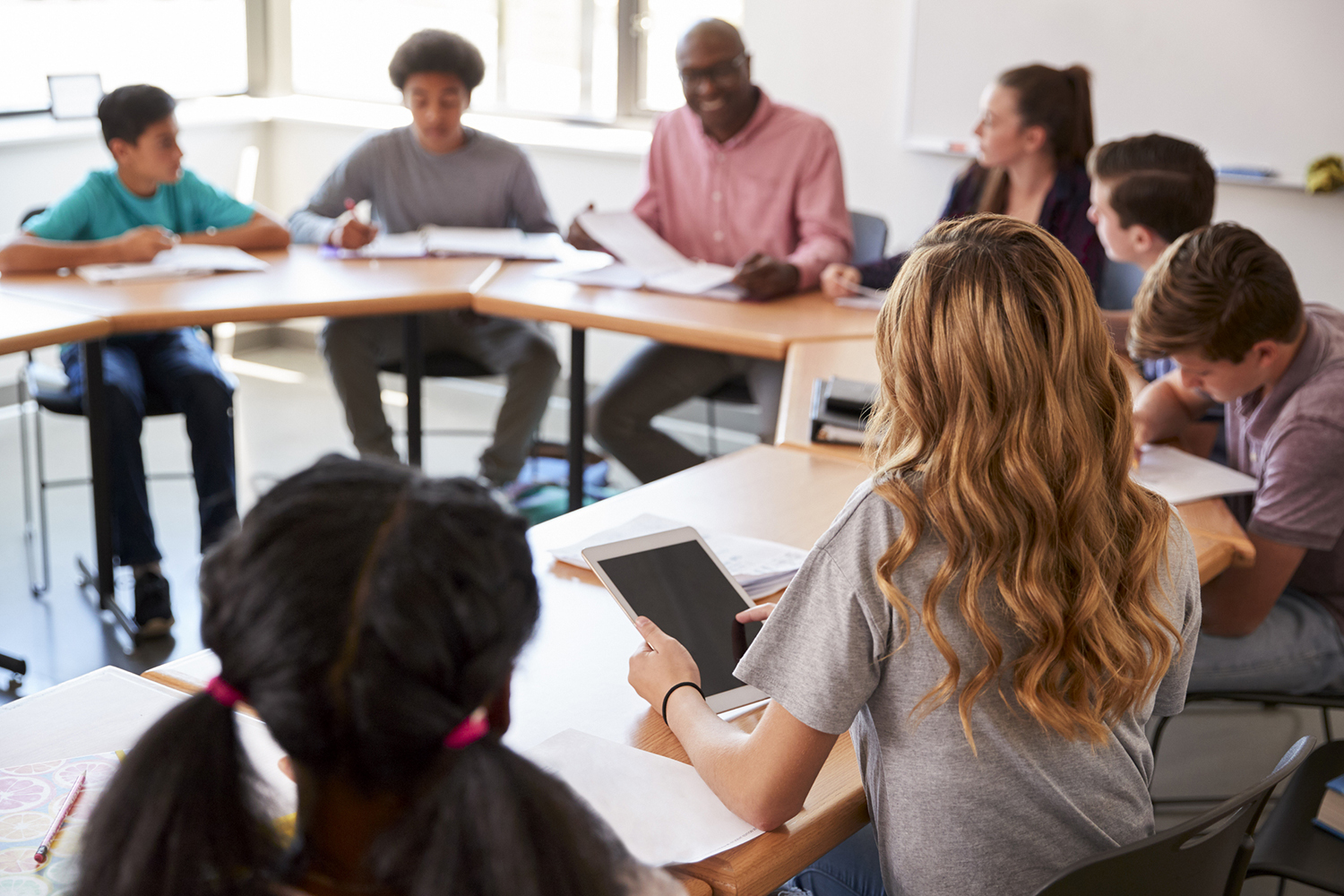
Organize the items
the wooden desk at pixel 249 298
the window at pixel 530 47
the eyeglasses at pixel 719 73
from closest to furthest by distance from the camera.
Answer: the wooden desk at pixel 249 298
the eyeglasses at pixel 719 73
the window at pixel 530 47

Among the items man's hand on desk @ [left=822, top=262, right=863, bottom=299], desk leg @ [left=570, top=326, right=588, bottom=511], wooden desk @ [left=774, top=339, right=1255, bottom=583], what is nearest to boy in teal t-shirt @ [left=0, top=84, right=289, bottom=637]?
desk leg @ [left=570, top=326, right=588, bottom=511]

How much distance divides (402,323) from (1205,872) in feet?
8.15

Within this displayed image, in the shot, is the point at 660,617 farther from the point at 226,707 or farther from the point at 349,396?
the point at 349,396

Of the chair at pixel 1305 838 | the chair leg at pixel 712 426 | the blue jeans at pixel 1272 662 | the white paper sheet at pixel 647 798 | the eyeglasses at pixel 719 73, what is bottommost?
the chair leg at pixel 712 426

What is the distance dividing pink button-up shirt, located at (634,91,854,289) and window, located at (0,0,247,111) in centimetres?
186

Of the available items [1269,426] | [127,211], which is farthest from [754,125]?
[1269,426]

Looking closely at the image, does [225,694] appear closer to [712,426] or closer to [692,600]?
[692,600]

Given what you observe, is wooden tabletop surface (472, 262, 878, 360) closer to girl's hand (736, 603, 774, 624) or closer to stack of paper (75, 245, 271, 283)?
stack of paper (75, 245, 271, 283)

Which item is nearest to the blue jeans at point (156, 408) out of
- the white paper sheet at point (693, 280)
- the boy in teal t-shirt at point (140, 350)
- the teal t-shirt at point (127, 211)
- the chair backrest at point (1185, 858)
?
the boy in teal t-shirt at point (140, 350)

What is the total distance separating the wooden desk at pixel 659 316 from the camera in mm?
2598

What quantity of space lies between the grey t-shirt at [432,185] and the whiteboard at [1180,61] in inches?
50.9

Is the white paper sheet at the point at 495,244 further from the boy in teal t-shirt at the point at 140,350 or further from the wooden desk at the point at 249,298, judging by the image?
the boy in teal t-shirt at the point at 140,350

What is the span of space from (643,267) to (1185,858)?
7.48 ft

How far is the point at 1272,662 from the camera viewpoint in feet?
5.84
